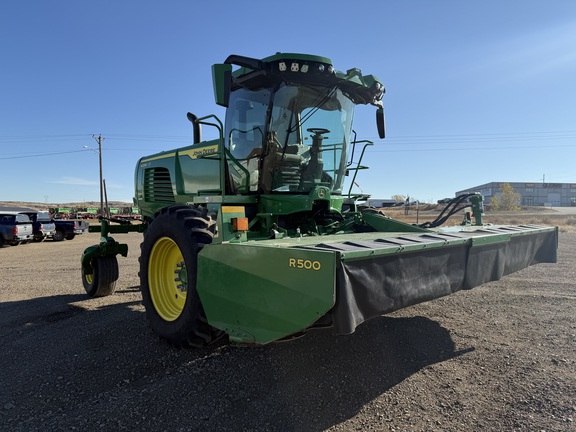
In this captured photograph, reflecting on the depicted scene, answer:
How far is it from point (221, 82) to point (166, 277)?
2228 mm

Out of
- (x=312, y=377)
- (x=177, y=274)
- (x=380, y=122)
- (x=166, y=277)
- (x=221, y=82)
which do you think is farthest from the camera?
(x=380, y=122)

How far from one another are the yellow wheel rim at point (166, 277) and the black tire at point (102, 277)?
2.36 meters

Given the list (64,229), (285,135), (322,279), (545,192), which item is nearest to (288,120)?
(285,135)

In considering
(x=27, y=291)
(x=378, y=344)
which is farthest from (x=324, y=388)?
(x=27, y=291)

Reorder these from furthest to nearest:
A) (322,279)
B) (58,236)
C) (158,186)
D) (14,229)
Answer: (58,236)
(14,229)
(158,186)
(322,279)

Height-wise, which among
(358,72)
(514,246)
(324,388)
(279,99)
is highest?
(358,72)

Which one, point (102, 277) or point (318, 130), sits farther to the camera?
point (102, 277)

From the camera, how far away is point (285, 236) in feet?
13.4

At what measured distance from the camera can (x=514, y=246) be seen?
456 centimetres

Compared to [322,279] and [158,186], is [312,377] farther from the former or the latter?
[158,186]

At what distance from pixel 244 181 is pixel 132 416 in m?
2.62

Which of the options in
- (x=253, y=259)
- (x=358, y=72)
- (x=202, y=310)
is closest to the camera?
(x=253, y=259)

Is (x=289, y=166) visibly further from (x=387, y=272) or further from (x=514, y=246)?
(x=514, y=246)

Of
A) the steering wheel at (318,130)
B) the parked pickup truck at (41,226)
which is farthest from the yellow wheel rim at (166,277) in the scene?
the parked pickup truck at (41,226)
